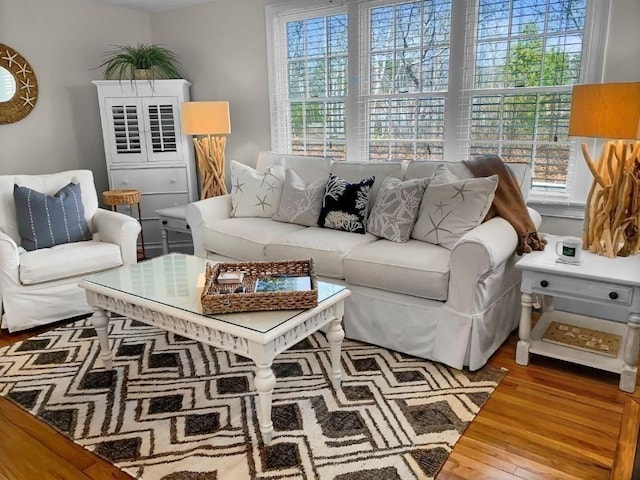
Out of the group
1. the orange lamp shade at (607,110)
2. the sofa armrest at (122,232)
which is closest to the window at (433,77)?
the orange lamp shade at (607,110)

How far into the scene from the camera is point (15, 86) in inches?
155

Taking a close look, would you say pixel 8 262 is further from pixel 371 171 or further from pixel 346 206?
pixel 371 171

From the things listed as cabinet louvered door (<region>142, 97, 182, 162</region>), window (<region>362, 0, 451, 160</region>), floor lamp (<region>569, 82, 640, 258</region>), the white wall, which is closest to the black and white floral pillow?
window (<region>362, 0, 451, 160</region>)

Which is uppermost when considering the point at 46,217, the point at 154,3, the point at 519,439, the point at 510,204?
the point at 154,3

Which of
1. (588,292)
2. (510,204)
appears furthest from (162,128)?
(588,292)

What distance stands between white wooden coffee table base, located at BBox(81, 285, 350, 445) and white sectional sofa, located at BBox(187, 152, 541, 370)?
Answer: 488mm

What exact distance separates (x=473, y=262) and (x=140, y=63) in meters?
3.42

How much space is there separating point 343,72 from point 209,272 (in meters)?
2.22

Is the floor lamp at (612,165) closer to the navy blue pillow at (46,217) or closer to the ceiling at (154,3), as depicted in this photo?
the navy blue pillow at (46,217)

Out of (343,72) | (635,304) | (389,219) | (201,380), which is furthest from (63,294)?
(635,304)

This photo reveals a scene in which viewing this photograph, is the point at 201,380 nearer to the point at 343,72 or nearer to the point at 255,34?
the point at 343,72

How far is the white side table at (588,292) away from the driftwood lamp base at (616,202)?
2.9 inches

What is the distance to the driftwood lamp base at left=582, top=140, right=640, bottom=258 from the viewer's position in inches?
95.2

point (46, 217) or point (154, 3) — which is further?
point (154, 3)
